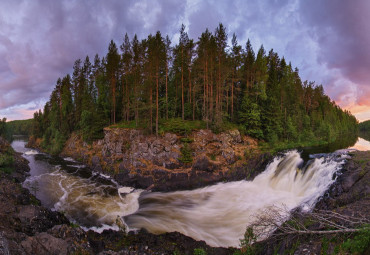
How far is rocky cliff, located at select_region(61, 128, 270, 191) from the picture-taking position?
19125 millimetres

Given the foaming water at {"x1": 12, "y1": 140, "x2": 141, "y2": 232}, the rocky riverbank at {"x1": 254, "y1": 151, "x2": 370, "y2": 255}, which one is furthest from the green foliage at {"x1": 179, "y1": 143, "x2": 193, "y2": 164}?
the rocky riverbank at {"x1": 254, "y1": 151, "x2": 370, "y2": 255}

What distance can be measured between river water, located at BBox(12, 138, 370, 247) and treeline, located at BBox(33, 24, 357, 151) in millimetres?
8325

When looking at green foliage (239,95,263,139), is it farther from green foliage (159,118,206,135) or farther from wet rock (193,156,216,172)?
wet rock (193,156,216,172)

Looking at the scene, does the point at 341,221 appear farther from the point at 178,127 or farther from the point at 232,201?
the point at 178,127

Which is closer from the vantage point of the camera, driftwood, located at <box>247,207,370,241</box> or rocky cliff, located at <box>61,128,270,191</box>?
driftwood, located at <box>247,207,370,241</box>

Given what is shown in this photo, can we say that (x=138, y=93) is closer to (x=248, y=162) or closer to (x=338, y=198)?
(x=248, y=162)

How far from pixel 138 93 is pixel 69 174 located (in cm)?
1527

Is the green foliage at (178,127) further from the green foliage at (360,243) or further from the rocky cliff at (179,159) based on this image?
the green foliage at (360,243)

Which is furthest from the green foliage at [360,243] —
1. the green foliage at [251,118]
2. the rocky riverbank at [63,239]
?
the green foliage at [251,118]

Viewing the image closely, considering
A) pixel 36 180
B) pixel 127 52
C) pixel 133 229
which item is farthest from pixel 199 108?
pixel 36 180

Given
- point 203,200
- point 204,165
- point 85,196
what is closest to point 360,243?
point 203,200

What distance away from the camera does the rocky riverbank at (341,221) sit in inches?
181

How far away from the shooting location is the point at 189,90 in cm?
2683

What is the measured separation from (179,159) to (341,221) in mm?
Answer: 15011
